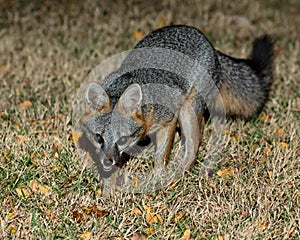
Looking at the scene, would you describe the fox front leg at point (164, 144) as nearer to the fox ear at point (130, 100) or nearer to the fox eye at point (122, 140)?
the fox ear at point (130, 100)

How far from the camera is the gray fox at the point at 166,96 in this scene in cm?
440

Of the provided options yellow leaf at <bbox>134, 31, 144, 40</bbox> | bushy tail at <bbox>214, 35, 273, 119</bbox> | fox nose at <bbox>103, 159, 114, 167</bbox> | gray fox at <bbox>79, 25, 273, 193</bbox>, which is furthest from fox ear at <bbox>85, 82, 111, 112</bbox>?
yellow leaf at <bbox>134, 31, 144, 40</bbox>

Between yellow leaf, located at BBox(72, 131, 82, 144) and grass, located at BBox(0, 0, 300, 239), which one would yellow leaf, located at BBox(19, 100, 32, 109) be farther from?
yellow leaf, located at BBox(72, 131, 82, 144)

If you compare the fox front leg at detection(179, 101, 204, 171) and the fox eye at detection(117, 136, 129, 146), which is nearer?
the fox eye at detection(117, 136, 129, 146)

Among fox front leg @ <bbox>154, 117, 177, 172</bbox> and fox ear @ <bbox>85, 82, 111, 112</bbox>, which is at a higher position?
fox ear @ <bbox>85, 82, 111, 112</bbox>

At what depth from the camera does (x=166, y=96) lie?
4.96m

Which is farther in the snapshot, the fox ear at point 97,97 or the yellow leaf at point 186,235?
the fox ear at point 97,97

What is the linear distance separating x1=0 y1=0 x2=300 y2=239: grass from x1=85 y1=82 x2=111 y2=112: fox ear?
55 centimetres

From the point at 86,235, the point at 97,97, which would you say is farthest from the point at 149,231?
the point at 97,97

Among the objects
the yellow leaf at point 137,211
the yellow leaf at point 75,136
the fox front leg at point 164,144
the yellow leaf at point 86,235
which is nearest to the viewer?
the yellow leaf at point 86,235

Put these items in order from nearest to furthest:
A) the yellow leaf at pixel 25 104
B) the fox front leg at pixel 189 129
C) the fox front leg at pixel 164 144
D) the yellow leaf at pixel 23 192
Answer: the yellow leaf at pixel 23 192 < the fox front leg at pixel 164 144 < the fox front leg at pixel 189 129 < the yellow leaf at pixel 25 104

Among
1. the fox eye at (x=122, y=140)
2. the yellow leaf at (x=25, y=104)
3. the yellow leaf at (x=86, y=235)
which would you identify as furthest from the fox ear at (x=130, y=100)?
the yellow leaf at (x=25, y=104)

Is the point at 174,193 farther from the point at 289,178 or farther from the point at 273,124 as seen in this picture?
the point at 273,124

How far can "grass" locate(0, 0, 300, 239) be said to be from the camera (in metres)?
Answer: 4.00
